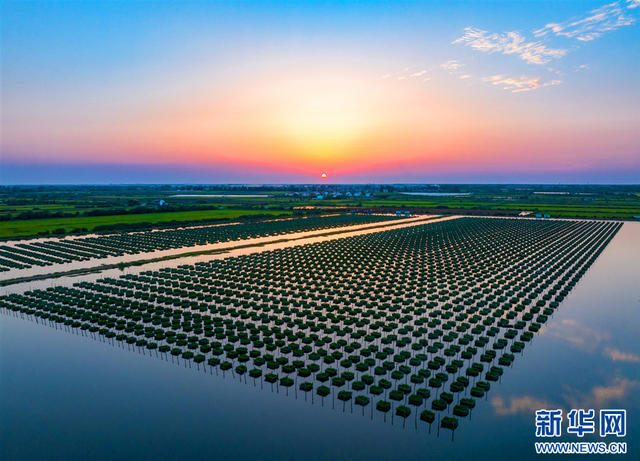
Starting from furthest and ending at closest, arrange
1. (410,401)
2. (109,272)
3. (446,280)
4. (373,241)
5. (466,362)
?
(373,241), (109,272), (446,280), (466,362), (410,401)

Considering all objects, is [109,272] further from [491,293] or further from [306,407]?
[491,293]

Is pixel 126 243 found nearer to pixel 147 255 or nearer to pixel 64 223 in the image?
pixel 147 255

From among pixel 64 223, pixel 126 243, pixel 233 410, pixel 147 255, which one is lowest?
pixel 233 410

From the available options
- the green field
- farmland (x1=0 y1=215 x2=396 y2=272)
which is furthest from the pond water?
the green field

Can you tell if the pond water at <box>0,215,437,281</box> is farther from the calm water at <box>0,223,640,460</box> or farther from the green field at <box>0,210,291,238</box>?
the calm water at <box>0,223,640,460</box>

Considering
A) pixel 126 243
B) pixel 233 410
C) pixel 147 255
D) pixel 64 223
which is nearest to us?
pixel 233 410

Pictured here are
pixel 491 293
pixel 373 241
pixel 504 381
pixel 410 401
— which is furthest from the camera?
pixel 373 241

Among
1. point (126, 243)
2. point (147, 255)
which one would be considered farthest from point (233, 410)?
point (126, 243)

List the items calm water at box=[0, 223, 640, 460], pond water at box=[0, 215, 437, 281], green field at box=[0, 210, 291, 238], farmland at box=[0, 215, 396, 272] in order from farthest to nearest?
green field at box=[0, 210, 291, 238] → farmland at box=[0, 215, 396, 272] → pond water at box=[0, 215, 437, 281] → calm water at box=[0, 223, 640, 460]

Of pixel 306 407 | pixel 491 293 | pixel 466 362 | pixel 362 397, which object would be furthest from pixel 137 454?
pixel 491 293
